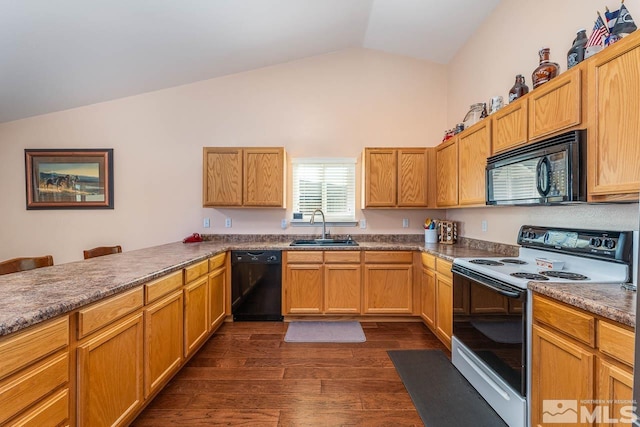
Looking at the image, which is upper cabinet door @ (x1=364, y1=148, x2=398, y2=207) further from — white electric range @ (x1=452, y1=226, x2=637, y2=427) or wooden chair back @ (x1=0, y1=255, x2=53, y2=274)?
wooden chair back @ (x1=0, y1=255, x2=53, y2=274)

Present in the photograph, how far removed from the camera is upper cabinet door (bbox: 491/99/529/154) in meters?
1.99

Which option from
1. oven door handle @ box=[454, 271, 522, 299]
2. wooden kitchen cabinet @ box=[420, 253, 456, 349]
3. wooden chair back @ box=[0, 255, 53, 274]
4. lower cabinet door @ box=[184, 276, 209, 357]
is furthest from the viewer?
wooden kitchen cabinet @ box=[420, 253, 456, 349]

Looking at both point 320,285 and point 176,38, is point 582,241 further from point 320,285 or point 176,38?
point 176,38

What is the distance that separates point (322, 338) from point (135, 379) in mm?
1696

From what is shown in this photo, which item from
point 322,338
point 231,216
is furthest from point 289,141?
point 322,338

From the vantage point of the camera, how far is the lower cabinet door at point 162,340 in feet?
5.89

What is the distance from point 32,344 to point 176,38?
3009 mm

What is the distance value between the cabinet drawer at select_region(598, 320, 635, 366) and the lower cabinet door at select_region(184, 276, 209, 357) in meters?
2.50

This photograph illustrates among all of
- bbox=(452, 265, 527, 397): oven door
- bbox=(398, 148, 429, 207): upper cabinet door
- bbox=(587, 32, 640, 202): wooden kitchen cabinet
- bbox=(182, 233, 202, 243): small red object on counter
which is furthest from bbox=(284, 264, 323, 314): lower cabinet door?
bbox=(587, 32, 640, 202): wooden kitchen cabinet

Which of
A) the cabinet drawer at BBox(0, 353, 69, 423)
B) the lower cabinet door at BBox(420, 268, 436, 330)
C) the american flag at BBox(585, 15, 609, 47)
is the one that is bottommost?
the lower cabinet door at BBox(420, 268, 436, 330)

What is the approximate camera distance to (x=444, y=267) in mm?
2668

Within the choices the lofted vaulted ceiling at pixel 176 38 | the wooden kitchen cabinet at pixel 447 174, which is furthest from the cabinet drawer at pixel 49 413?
the wooden kitchen cabinet at pixel 447 174

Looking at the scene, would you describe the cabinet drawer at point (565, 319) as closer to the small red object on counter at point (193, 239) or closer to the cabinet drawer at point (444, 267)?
the cabinet drawer at point (444, 267)

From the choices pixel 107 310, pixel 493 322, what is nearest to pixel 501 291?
pixel 493 322
